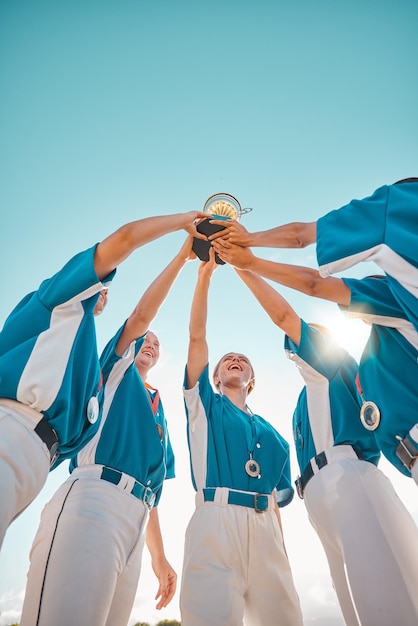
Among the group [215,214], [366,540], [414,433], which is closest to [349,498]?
[366,540]

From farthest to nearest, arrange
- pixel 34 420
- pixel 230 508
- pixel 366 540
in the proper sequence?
pixel 230 508 → pixel 366 540 → pixel 34 420

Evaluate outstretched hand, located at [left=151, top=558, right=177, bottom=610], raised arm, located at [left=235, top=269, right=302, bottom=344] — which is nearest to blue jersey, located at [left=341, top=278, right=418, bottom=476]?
raised arm, located at [left=235, top=269, right=302, bottom=344]

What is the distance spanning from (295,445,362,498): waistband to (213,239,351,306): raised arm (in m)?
1.29

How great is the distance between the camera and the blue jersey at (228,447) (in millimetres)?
3883

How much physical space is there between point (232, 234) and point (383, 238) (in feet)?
5.97

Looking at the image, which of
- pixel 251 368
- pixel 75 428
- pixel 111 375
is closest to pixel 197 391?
pixel 111 375

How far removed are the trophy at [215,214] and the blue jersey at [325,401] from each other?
134 cm

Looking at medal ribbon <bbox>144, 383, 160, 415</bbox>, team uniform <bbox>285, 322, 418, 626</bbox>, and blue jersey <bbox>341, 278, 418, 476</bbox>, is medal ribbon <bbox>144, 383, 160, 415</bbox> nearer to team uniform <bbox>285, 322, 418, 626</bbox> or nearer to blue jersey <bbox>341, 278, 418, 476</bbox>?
team uniform <bbox>285, 322, 418, 626</bbox>

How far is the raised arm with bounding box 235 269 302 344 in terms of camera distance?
421 centimetres

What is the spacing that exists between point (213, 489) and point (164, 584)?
5.07ft

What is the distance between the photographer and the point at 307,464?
12.5ft

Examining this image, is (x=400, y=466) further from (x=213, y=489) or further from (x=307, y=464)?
(x=213, y=489)

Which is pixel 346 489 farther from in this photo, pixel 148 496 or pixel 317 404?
pixel 148 496

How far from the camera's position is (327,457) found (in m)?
3.55
